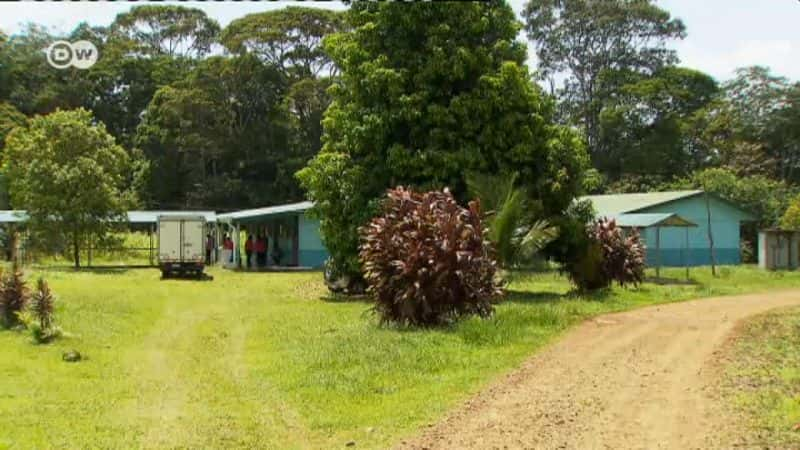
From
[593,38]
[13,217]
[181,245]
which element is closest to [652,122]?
[593,38]

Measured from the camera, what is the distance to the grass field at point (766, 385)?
652 centimetres

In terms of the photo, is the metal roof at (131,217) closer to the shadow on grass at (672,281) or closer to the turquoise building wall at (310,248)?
the turquoise building wall at (310,248)

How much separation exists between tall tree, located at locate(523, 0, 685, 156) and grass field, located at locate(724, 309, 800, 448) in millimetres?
44632

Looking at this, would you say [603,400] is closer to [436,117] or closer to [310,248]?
[436,117]

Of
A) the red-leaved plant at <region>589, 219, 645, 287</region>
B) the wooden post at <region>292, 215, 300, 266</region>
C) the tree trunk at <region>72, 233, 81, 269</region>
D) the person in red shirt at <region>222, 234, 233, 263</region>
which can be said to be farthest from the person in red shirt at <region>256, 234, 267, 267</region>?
the red-leaved plant at <region>589, 219, 645, 287</region>

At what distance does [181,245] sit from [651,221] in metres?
16.7

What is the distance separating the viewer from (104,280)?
26328mm

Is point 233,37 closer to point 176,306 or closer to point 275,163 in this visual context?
point 275,163

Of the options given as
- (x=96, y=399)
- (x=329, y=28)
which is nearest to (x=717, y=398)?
(x=96, y=399)

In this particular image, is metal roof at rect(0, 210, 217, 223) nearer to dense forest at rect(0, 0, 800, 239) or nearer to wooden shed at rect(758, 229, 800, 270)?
dense forest at rect(0, 0, 800, 239)

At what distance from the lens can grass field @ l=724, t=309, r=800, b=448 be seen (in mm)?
6520

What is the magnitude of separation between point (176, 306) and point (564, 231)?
9234mm

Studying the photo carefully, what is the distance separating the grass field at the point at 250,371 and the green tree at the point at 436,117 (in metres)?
2.92

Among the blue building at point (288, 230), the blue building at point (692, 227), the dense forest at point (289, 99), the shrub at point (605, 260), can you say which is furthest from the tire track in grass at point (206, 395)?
the dense forest at point (289, 99)
